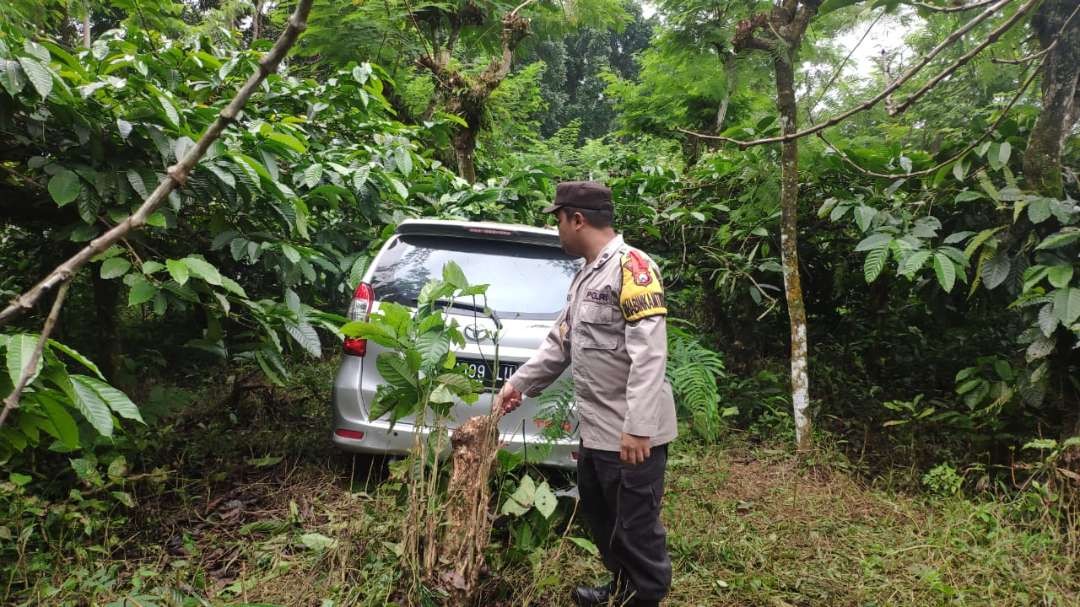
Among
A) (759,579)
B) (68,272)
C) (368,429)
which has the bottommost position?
(759,579)

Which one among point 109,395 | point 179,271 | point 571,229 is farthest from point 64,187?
point 571,229

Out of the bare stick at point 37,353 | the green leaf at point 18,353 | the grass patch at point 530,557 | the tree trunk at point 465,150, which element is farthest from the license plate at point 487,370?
the tree trunk at point 465,150

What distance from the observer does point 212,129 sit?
2.09ft

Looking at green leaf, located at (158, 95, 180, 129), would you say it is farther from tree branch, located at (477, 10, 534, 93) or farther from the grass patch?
tree branch, located at (477, 10, 534, 93)

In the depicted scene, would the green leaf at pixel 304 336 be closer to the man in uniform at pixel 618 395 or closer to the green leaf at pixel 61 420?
the man in uniform at pixel 618 395

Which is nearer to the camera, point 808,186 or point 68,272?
point 68,272

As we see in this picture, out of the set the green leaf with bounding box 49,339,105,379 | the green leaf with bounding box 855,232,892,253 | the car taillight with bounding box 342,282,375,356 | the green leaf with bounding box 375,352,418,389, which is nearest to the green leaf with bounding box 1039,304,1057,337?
the green leaf with bounding box 855,232,892,253

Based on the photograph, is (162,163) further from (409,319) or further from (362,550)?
(362,550)

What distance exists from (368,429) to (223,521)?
777 mm

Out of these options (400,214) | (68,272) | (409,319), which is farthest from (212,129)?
(400,214)

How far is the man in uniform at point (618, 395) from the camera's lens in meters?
2.12

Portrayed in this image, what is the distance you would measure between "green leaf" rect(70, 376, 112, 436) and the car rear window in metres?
1.60

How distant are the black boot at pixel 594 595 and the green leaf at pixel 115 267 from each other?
2.18 m

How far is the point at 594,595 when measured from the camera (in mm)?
2477
